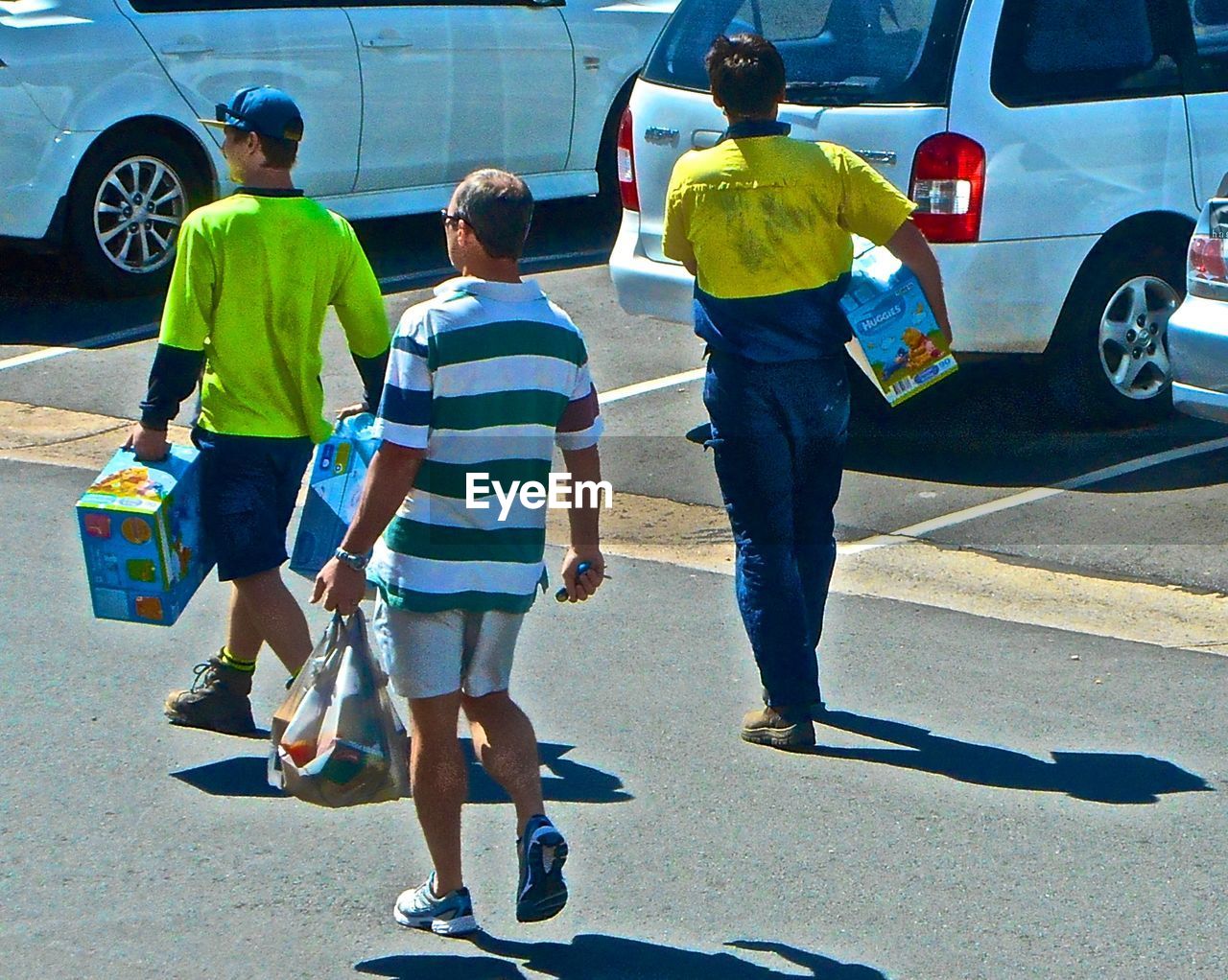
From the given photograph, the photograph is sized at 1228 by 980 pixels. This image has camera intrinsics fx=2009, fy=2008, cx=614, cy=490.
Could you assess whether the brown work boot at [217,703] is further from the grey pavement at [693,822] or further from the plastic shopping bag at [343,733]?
the plastic shopping bag at [343,733]

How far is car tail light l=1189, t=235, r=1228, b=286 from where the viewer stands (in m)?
6.98

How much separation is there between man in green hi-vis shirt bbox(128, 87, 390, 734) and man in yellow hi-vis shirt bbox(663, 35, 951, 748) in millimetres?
896

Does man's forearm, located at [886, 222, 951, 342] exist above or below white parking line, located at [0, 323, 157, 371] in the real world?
above

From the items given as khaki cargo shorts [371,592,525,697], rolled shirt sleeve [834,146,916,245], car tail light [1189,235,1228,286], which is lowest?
khaki cargo shorts [371,592,525,697]

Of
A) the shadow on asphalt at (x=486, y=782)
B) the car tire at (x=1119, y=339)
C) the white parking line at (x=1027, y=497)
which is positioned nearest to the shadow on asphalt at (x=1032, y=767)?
the shadow on asphalt at (x=486, y=782)

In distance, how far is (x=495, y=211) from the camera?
3.92 metres

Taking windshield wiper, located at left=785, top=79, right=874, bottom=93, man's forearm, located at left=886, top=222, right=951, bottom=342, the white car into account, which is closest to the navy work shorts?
man's forearm, located at left=886, top=222, right=951, bottom=342

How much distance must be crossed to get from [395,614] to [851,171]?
1.86m

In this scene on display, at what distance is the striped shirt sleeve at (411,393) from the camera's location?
386cm

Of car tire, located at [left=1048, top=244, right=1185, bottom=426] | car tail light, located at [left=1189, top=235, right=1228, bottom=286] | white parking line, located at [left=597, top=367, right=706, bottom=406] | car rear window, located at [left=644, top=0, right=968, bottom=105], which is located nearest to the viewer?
car tail light, located at [left=1189, top=235, right=1228, bottom=286]

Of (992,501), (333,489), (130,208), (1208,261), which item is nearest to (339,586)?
(333,489)

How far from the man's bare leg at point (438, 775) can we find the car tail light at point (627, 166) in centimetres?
461

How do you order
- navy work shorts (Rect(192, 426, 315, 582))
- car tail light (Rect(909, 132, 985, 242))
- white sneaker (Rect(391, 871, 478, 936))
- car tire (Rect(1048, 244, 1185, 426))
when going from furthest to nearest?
car tire (Rect(1048, 244, 1185, 426)) < car tail light (Rect(909, 132, 985, 242)) < navy work shorts (Rect(192, 426, 315, 582)) < white sneaker (Rect(391, 871, 478, 936))

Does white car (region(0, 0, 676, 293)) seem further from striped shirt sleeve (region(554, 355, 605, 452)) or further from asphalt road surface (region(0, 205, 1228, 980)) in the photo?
striped shirt sleeve (region(554, 355, 605, 452))
